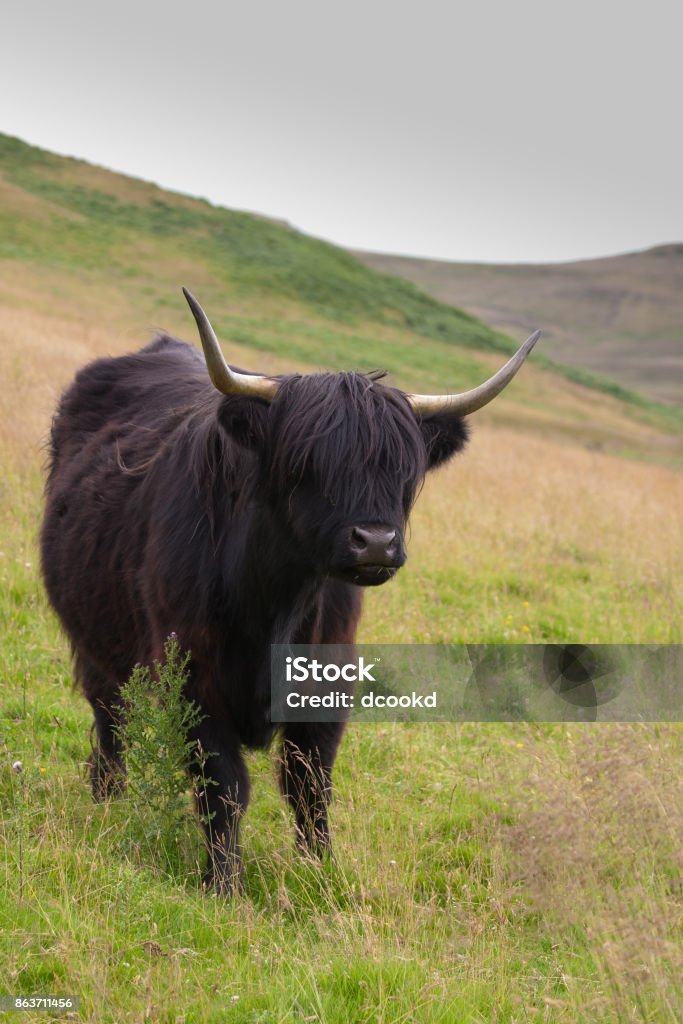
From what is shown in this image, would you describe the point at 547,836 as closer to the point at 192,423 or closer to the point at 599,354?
the point at 192,423

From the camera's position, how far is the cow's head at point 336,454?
144 inches

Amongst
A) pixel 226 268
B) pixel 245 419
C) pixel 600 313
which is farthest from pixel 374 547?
pixel 600 313

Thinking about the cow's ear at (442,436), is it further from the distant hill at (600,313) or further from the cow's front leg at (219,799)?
the distant hill at (600,313)

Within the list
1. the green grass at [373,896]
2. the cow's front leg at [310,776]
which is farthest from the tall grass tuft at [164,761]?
the cow's front leg at [310,776]

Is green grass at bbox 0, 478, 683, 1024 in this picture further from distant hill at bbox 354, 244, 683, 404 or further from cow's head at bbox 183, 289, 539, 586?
distant hill at bbox 354, 244, 683, 404

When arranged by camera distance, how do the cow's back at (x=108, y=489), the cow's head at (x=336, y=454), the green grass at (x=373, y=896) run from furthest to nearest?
the cow's back at (x=108, y=489) < the cow's head at (x=336, y=454) < the green grass at (x=373, y=896)

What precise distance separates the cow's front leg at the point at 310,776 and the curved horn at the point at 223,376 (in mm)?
1418

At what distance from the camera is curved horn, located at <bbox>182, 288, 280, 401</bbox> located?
3560 millimetres

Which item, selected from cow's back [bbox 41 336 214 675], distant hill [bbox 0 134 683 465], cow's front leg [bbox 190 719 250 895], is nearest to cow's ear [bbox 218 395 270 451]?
cow's back [bbox 41 336 214 675]

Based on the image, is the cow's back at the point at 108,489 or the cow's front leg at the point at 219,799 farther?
the cow's back at the point at 108,489

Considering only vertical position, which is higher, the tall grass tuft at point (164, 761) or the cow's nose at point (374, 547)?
the cow's nose at point (374, 547)

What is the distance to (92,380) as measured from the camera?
6145 mm

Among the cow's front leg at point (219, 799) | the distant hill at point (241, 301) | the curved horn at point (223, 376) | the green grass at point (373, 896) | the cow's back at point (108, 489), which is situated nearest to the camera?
the green grass at point (373, 896)

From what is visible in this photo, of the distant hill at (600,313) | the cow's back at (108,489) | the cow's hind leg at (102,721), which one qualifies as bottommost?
the cow's hind leg at (102,721)
